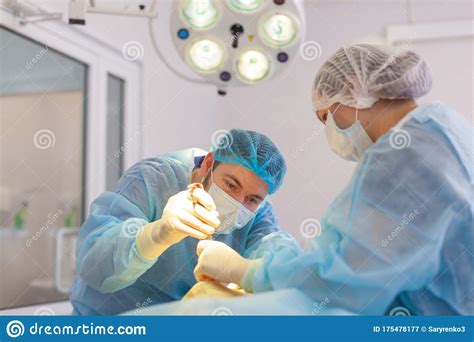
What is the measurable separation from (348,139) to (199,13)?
624 mm

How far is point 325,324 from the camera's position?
1.76m

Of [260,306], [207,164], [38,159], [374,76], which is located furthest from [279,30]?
[38,159]

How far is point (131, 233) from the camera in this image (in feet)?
6.36

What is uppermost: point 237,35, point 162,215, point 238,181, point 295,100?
point 237,35

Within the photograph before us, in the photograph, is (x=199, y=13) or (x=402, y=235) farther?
(x=199, y=13)

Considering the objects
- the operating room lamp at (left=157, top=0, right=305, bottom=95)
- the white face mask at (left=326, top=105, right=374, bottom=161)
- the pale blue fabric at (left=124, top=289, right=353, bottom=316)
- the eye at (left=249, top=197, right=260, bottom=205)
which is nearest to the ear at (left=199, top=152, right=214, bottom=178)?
the eye at (left=249, top=197, right=260, bottom=205)

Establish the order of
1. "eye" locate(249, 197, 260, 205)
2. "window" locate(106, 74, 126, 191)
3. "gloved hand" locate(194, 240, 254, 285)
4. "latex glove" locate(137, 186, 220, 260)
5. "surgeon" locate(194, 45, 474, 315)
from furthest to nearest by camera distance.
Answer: "window" locate(106, 74, 126, 191)
"eye" locate(249, 197, 260, 205)
"latex glove" locate(137, 186, 220, 260)
"gloved hand" locate(194, 240, 254, 285)
"surgeon" locate(194, 45, 474, 315)

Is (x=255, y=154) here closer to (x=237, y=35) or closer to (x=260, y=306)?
(x=237, y=35)

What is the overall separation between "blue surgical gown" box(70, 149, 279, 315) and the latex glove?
0.07 m

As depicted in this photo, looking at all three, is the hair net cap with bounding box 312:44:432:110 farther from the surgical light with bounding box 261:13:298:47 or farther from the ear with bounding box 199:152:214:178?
the ear with bounding box 199:152:214:178

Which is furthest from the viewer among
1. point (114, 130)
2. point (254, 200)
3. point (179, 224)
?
point (114, 130)

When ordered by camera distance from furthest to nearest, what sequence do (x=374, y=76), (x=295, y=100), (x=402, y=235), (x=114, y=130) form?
1. (x=114, y=130)
2. (x=295, y=100)
3. (x=374, y=76)
4. (x=402, y=235)

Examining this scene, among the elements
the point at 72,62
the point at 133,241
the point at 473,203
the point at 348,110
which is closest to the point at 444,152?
the point at 473,203

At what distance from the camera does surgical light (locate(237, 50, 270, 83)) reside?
200 cm
